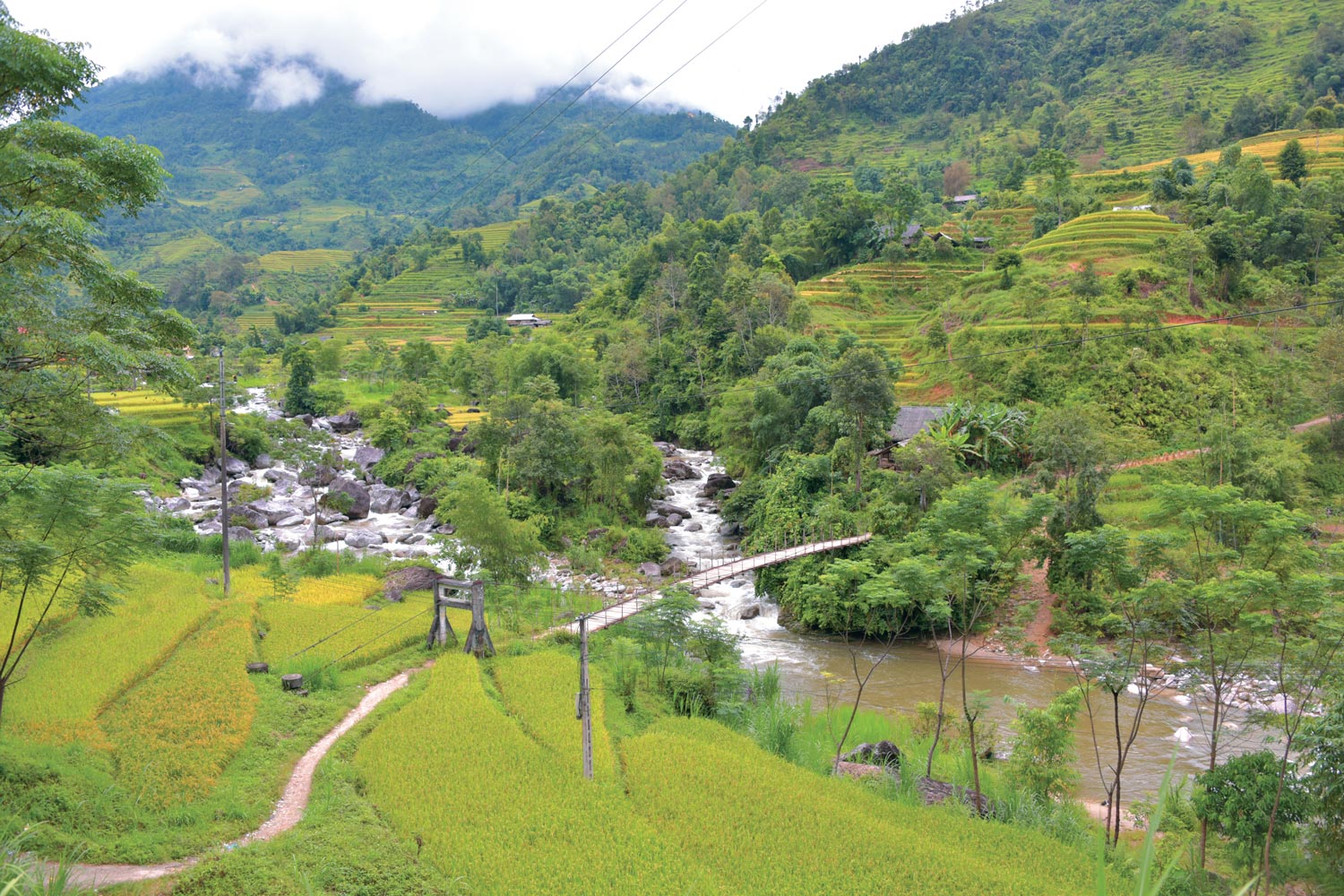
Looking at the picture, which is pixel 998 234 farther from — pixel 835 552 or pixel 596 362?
pixel 835 552

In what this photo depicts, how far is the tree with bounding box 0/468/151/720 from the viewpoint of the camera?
9.85 m

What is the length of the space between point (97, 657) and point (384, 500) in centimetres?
1967

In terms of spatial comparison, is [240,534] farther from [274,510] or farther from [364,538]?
[274,510]

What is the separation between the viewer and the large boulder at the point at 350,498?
3256 cm

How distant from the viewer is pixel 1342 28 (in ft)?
232

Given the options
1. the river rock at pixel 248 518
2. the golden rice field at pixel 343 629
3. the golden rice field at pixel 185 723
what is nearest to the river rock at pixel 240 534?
the river rock at pixel 248 518

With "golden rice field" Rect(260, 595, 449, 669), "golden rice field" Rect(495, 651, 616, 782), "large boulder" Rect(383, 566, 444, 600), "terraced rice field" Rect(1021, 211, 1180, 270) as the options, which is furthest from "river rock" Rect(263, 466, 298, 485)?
"terraced rice field" Rect(1021, 211, 1180, 270)

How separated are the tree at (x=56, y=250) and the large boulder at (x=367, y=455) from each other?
2940 centimetres

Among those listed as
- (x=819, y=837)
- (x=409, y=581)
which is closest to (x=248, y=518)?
(x=409, y=581)

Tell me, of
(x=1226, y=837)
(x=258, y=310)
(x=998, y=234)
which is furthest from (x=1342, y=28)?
(x=258, y=310)

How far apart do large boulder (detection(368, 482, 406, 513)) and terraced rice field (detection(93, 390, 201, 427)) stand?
9294 mm

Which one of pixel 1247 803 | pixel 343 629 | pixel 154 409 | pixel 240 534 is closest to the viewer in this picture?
pixel 1247 803

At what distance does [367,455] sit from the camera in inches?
1582

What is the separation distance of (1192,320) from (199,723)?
115 ft
